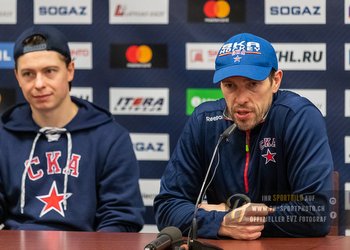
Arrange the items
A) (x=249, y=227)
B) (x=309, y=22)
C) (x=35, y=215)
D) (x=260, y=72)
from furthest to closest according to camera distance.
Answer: (x=309, y=22)
(x=35, y=215)
(x=260, y=72)
(x=249, y=227)

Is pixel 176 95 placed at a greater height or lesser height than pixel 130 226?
greater

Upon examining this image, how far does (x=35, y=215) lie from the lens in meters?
3.10

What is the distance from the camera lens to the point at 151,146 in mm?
3938

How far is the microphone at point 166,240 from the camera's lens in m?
2.14

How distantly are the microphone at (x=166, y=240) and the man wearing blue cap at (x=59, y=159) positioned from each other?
0.83 metres

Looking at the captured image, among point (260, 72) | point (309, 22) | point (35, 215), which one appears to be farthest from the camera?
point (309, 22)

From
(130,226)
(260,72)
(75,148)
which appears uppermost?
(260,72)

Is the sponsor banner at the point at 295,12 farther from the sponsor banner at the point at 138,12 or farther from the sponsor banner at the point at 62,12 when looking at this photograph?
the sponsor banner at the point at 62,12

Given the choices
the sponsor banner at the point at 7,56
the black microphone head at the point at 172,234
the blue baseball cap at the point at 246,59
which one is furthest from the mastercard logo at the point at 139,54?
the black microphone head at the point at 172,234

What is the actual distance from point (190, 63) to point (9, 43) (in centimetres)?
91

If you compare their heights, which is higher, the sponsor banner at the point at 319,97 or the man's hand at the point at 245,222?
the sponsor banner at the point at 319,97

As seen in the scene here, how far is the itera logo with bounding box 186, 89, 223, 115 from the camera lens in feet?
12.7

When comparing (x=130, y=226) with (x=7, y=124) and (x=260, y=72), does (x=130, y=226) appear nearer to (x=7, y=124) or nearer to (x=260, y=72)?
(x=7, y=124)

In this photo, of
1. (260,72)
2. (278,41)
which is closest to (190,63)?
(278,41)
